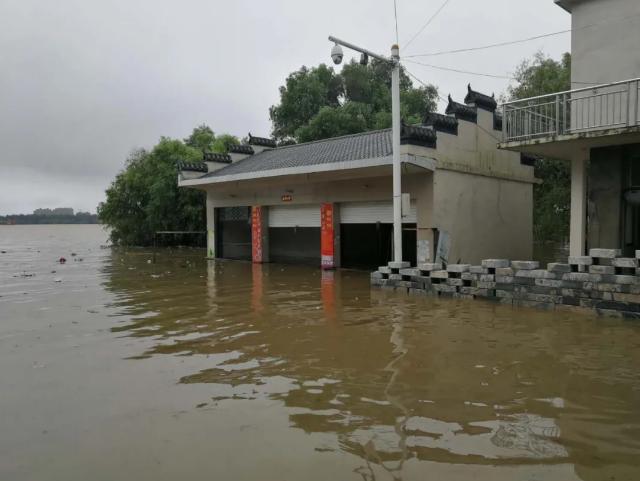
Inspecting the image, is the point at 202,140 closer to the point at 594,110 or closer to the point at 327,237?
the point at 327,237

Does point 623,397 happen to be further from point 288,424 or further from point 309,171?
point 309,171

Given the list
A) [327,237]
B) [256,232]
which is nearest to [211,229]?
[256,232]

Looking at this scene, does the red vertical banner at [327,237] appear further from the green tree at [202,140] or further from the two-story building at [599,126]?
the green tree at [202,140]

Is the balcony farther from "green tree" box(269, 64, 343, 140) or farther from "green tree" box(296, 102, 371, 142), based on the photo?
"green tree" box(269, 64, 343, 140)

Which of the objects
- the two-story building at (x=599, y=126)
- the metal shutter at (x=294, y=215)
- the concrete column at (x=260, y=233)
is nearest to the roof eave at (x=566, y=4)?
the two-story building at (x=599, y=126)

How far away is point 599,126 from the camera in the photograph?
1088 cm

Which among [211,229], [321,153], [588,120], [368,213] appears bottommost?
[211,229]

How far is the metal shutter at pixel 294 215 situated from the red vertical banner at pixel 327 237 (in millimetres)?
1032

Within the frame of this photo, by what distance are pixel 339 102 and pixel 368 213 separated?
24627mm

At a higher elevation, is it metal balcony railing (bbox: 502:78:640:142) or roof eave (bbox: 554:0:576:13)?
roof eave (bbox: 554:0:576:13)

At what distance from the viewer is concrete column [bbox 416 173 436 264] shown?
1534 centimetres

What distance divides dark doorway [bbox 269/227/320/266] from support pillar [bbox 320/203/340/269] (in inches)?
54.2

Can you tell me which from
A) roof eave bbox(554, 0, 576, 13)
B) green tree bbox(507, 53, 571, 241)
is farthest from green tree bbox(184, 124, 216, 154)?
roof eave bbox(554, 0, 576, 13)

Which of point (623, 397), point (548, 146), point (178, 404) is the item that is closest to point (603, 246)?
point (548, 146)
